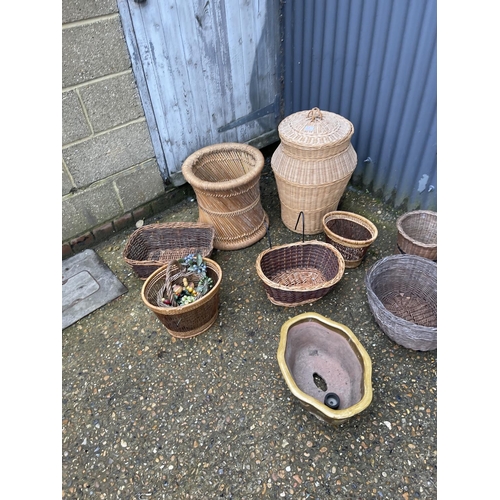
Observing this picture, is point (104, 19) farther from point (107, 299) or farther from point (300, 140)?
point (107, 299)

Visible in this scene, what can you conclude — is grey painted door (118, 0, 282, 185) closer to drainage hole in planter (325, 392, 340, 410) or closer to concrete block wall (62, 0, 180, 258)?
concrete block wall (62, 0, 180, 258)

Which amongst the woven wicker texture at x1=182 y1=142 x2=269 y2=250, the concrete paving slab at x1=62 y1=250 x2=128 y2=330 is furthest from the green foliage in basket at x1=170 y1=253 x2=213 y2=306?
the concrete paving slab at x1=62 y1=250 x2=128 y2=330

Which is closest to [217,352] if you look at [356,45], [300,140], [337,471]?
[337,471]

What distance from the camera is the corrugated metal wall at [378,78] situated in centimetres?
263

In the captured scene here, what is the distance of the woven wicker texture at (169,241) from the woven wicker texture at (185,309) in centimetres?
39

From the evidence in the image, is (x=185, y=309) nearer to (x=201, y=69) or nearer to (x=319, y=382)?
(x=319, y=382)

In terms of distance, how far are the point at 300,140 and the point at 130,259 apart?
155 centimetres

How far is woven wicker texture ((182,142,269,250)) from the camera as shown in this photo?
2.84 metres

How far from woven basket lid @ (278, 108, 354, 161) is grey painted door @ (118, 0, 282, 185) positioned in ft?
2.72

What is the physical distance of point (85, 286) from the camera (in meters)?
3.01

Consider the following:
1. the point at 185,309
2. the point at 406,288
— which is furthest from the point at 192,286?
the point at 406,288

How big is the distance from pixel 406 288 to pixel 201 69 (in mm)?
2357

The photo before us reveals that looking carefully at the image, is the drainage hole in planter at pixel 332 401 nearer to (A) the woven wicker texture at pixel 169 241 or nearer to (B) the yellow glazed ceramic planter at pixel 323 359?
(B) the yellow glazed ceramic planter at pixel 323 359

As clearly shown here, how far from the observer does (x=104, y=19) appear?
2.52m
